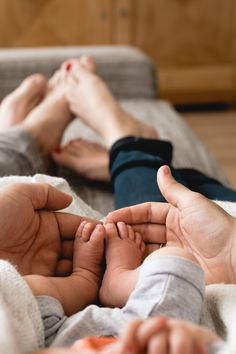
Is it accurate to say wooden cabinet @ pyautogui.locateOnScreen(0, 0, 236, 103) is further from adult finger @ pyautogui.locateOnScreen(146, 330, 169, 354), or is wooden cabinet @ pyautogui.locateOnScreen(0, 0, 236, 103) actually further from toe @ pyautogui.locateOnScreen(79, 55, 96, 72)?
adult finger @ pyautogui.locateOnScreen(146, 330, 169, 354)

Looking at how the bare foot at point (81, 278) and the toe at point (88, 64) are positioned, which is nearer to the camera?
the bare foot at point (81, 278)

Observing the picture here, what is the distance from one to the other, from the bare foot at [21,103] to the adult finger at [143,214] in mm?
606

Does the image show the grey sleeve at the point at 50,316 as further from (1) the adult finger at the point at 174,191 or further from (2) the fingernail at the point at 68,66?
(2) the fingernail at the point at 68,66

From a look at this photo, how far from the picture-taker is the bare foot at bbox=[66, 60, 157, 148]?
1.17m

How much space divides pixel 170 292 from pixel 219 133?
216 centimetres

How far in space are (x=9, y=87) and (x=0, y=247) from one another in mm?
1011

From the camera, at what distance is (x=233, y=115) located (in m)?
2.96

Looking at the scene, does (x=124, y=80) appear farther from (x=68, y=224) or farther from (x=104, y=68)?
(x=68, y=224)

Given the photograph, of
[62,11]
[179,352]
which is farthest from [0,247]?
[62,11]

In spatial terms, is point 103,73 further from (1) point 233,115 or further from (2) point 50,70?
(1) point 233,115

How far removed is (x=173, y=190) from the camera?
0.73m

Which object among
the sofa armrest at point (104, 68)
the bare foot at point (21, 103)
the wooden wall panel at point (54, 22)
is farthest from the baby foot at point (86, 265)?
the wooden wall panel at point (54, 22)

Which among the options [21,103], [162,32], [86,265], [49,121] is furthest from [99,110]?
[162,32]

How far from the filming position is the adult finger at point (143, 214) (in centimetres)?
77
